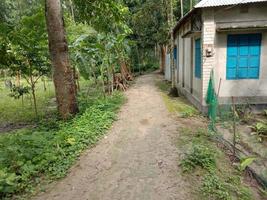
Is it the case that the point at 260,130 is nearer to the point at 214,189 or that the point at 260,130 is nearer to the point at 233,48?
the point at 233,48

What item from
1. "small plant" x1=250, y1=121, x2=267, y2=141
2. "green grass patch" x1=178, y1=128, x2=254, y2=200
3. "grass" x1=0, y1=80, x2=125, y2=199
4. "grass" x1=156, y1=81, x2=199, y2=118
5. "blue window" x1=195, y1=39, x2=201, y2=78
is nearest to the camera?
"green grass patch" x1=178, y1=128, x2=254, y2=200

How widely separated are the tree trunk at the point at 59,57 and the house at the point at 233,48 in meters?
3.91

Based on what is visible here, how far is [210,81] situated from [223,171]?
138 inches

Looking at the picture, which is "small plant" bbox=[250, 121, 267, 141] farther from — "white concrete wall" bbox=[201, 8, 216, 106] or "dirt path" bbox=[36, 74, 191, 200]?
"dirt path" bbox=[36, 74, 191, 200]

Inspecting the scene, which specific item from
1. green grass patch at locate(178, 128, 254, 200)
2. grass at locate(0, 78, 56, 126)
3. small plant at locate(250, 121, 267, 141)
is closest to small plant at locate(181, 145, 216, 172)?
green grass patch at locate(178, 128, 254, 200)

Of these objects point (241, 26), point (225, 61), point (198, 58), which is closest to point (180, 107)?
point (198, 58)

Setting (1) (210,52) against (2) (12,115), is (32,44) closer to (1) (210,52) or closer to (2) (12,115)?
(2) (12,115)

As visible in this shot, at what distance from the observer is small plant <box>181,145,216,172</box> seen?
204 inches

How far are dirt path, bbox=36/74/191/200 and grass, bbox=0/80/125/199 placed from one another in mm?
251

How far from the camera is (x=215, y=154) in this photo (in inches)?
231

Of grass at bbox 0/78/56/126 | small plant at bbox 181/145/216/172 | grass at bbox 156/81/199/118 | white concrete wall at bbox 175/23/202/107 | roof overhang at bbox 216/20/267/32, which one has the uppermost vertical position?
roof overhang at bbox 216/20/267/32

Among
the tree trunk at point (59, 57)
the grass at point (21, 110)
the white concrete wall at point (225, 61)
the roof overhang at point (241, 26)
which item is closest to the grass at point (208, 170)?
the white concrete wall at point (225, 61)

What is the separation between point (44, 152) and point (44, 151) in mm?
39

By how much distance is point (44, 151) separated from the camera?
5723 millimetres
